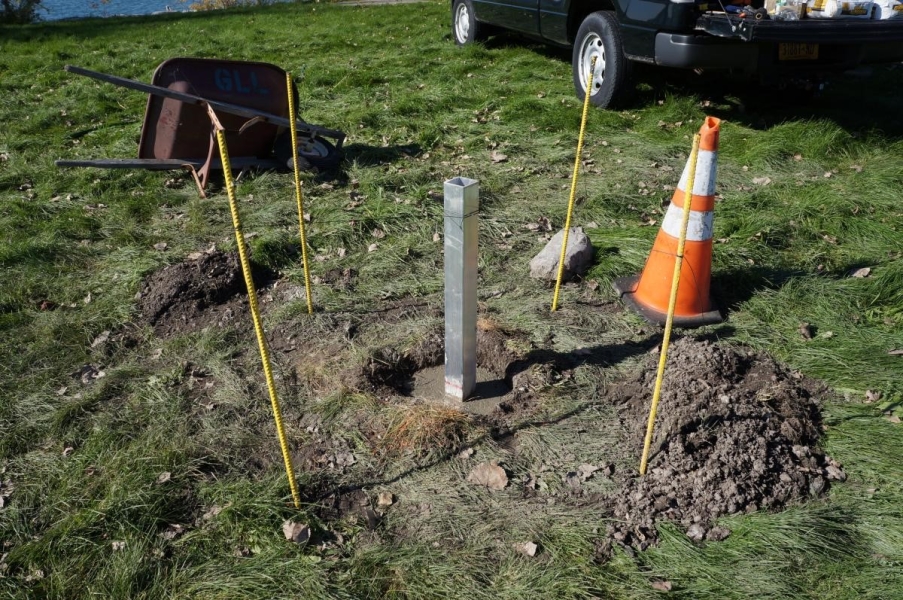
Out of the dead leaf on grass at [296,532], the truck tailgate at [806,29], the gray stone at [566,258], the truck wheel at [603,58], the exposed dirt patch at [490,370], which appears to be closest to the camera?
the dead leaf on grass at [296,532]

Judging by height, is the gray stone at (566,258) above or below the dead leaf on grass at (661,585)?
above

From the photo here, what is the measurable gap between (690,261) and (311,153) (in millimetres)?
3757

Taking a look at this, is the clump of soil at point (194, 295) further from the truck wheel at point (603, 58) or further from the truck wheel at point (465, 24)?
the truck wheel at point (465, 24)

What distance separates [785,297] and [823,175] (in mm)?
2367

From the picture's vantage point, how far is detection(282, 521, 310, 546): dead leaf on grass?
2830 mm

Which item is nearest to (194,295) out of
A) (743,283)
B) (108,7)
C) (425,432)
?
(425,432)

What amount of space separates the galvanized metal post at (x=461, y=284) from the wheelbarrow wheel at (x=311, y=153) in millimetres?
3428

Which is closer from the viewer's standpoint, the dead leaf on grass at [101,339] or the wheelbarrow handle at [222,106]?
the dead leaf on grass at [101,339]

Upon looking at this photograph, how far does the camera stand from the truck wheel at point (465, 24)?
10.7 meters

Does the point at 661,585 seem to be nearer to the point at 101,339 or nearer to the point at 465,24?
the point at 101,339

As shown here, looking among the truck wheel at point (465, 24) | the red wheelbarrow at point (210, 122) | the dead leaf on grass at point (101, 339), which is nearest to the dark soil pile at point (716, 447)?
the dead leaf on grass at point (101, 339)

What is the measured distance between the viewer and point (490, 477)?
124 inches

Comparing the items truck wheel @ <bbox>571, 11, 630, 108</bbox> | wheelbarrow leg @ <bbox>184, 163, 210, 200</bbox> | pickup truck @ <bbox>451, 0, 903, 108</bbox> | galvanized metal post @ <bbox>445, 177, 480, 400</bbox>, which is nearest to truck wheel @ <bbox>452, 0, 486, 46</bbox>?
truck wheel @ <bbox>571, 11, 630, 108</bbox>

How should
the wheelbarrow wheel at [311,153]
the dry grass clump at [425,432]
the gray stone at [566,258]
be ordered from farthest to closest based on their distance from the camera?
the wheelbarrow wheel at [311,153], the gray stone at [566,258], the dry grass clump at [425,432]
